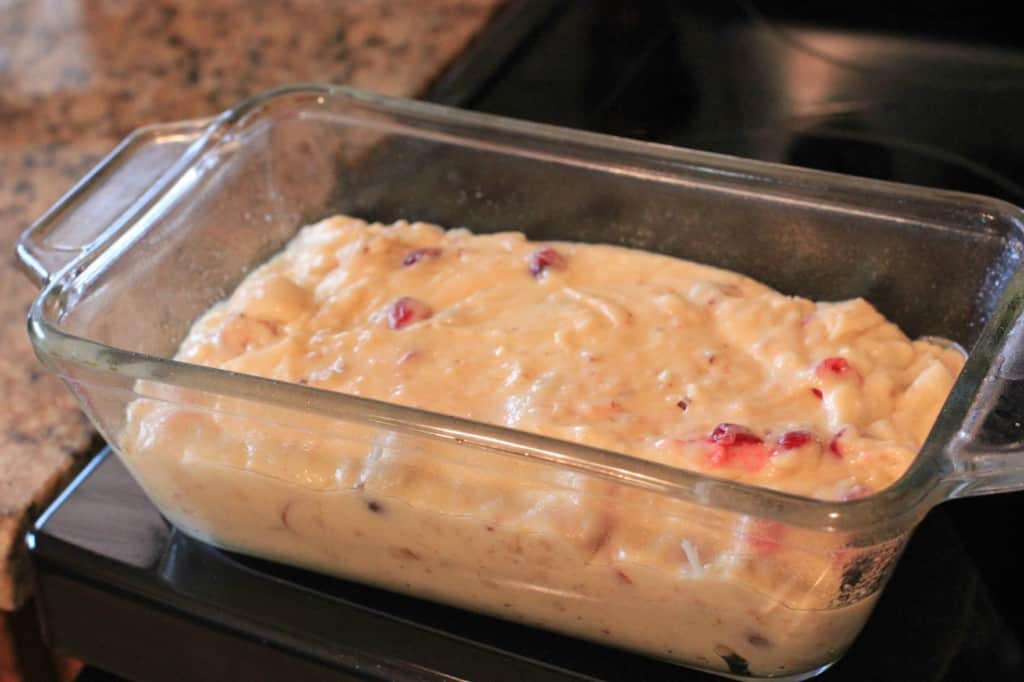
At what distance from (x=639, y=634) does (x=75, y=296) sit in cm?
43

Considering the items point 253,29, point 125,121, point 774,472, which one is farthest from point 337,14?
point 774,472

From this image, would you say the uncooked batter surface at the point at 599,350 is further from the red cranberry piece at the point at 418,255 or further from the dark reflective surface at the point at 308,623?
the dark reflective surface at the point at 308,623

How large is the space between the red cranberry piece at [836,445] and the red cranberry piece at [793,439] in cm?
1

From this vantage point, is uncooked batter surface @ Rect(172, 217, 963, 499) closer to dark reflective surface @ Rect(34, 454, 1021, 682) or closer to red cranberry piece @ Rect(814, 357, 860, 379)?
red cranberry piece @ Rect(814, 357, 860, 379)

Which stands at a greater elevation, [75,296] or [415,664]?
[75,296]

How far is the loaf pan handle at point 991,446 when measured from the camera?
0.62 meters

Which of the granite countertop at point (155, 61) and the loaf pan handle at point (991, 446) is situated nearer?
the loaf pan handle at point (991, 446)

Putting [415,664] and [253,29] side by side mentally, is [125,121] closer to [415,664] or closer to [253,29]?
[253,29]

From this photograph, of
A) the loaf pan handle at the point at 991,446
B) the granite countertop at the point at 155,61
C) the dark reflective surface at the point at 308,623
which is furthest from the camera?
the granite countertop at the point at 155,61

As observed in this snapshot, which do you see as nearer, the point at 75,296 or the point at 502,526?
the point at 502,526

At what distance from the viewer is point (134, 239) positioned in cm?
86

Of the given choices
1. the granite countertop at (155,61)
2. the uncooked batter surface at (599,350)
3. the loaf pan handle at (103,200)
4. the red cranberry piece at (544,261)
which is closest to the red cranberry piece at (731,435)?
the uncooked batter surface at (599,350)

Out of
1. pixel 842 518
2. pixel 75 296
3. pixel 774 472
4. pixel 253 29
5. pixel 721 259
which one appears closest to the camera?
pixel 842 518

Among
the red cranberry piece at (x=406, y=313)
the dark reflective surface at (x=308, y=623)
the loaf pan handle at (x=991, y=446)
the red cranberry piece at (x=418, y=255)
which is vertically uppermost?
the loaf pan handle at (x=991, y=446)
